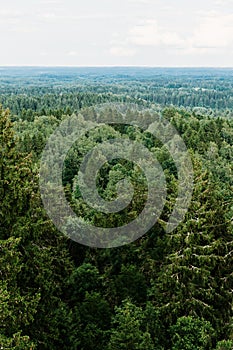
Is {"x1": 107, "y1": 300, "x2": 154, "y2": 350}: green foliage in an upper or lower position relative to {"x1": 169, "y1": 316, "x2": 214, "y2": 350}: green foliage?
upper

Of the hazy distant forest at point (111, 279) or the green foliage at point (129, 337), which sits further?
the green foliage at point (129, 337)

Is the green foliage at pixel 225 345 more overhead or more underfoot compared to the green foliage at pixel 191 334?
more overhead

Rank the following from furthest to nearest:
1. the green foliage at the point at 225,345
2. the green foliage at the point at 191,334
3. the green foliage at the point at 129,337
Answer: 1. the green foliage at the point at 191,334
2. the green foliage at the point at 225,345
3. the green foliage at the point at 129,337

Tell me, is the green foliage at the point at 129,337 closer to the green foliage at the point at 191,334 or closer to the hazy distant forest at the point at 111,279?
the hazy distant forest at the point at 111,279

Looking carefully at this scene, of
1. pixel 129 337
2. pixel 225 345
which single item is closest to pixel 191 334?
pixel 225 345

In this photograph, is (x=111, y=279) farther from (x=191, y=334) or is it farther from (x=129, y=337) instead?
(x=129, y=337)

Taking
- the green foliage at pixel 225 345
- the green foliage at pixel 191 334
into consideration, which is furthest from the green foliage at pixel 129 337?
the green foliage at pixel 225 345

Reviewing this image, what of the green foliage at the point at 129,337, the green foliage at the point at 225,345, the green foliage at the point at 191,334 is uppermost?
the green foliage at the point at 129,337

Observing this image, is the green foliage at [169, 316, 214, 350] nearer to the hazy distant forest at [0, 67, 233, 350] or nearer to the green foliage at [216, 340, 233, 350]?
the hazy distant forest at [0, 67, 233, 350]

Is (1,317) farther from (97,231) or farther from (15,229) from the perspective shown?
(97,231)

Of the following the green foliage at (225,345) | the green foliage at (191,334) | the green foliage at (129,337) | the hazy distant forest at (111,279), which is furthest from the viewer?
the green foliage at (191,334)

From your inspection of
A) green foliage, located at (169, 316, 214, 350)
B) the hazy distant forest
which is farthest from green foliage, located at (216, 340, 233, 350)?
green foliage, located at (169, 316, 214, 350)
